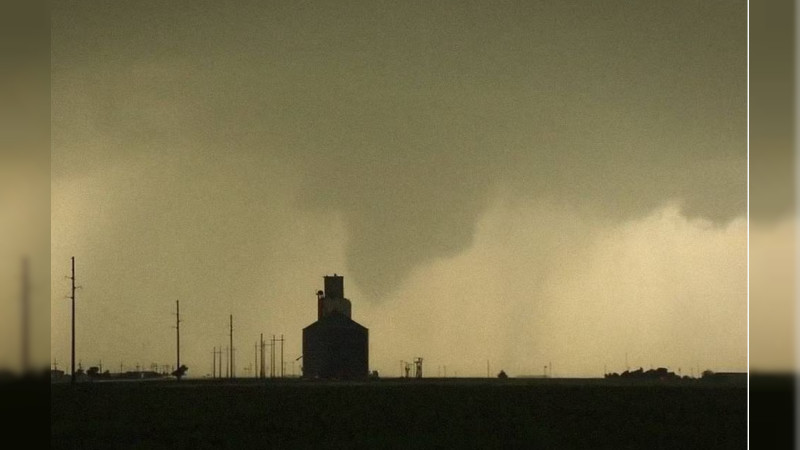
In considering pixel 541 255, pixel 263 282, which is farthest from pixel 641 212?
pixel 263 282

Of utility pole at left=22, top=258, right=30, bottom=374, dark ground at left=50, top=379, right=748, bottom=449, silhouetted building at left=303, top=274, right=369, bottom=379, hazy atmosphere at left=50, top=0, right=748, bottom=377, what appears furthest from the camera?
silhouetted building at left=303, top=274, right=369, bottom=379

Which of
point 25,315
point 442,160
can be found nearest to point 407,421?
point 442,160

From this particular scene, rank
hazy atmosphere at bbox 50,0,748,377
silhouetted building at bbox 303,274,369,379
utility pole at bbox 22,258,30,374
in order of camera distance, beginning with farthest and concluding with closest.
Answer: silhouetted building at bbox 303,274,369,379 → hazy atmosphere at bbox 50,0,748,377 → utility pole at bbox 22,258,30,374

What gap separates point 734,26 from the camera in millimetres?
12016

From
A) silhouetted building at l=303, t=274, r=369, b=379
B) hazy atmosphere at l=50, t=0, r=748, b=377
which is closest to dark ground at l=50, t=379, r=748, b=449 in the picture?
hazy atmosphere at l=50, t=0, r=748, b=377

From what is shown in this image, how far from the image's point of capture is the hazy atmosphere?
12195mm

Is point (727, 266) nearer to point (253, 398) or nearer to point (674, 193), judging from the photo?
point (674, 193)

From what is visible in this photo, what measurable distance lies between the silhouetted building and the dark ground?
30.0ft

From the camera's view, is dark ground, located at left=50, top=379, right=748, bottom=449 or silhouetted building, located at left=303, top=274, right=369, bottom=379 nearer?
dark ground, located at left=50, top=379, right=748, bottom=449

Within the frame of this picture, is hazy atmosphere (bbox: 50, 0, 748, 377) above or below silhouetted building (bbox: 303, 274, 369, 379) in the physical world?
above

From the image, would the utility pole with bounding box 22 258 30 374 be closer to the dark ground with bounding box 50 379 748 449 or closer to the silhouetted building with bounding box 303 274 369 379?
the dark ground with bounding box 50 379 748 449

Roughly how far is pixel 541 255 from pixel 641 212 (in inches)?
62.1

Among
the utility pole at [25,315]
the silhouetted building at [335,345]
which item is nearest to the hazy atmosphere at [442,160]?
the utility pole at [25,315]

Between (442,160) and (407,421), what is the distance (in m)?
3.51
